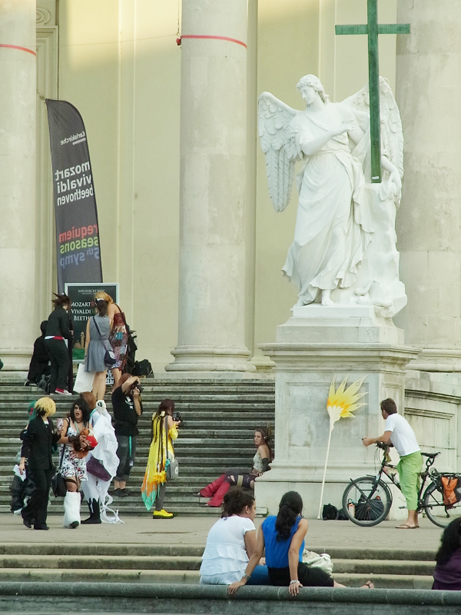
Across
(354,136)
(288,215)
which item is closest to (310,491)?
(354,136)

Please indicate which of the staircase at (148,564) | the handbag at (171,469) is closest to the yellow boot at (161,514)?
the handbag at (171,469)

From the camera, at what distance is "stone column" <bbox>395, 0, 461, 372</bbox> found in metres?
24.5

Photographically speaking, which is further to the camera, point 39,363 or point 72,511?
point 39,363

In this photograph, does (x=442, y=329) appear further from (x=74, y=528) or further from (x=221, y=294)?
(x=74, y=528)

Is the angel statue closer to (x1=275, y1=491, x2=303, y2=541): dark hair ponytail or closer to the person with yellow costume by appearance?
the person with yellow costume

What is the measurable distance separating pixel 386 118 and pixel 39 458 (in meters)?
Result: 6.22

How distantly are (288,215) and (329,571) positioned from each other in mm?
20335

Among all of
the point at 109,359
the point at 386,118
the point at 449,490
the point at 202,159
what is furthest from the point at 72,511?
the point at 202,159

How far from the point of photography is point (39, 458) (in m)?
17.7

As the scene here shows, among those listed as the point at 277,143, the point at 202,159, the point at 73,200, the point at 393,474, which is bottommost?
the point at 393,474

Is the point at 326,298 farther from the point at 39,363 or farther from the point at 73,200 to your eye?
the point at 73,200

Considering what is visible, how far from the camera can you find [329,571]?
1262 centimetres

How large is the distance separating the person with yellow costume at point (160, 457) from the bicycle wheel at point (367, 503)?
224 centimetres

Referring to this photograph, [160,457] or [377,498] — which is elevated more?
[160,457]
